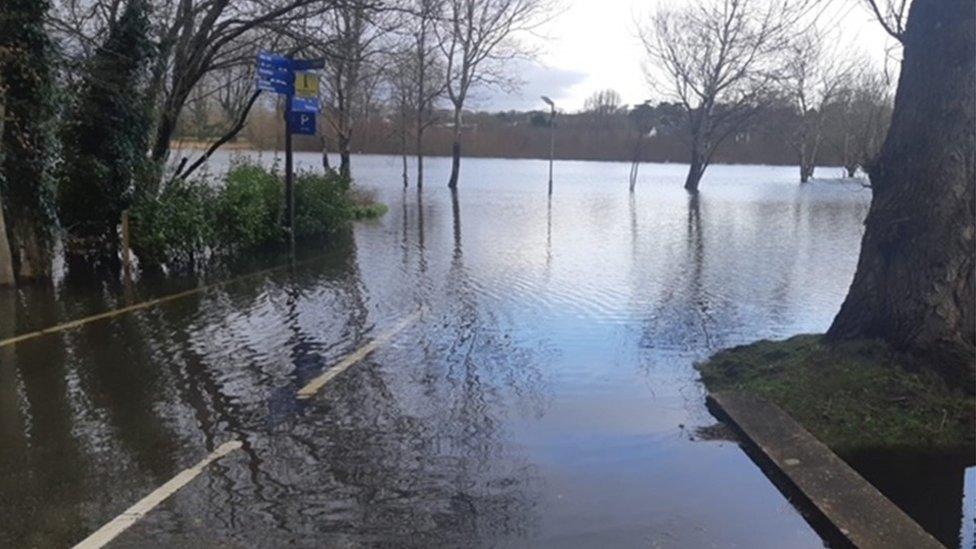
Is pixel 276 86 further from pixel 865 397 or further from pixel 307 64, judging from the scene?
pixel 865 397

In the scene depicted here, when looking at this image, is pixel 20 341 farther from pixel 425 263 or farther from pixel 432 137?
pixel 432 137

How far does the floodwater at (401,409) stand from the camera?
4.46m

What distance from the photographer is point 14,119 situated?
1046 centimetres

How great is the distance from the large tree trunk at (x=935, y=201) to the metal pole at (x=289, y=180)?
38.6 feet

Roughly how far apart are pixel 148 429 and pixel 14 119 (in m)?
6.56

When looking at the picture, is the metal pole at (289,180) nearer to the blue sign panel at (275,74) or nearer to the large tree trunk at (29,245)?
the blue sign panel at (275,74)

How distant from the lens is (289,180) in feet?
53.5

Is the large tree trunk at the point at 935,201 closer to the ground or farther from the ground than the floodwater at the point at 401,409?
farther from the ground

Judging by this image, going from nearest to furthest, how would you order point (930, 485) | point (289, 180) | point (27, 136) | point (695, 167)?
point (930, 485) < point (27, 136) < point (289, 180) < point (695, 167)

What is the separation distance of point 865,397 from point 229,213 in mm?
11614

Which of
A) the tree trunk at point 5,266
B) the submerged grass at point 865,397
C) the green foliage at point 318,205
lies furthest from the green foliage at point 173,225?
the submerged grass at point 865,397

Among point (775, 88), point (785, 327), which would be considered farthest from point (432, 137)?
point (785, 327)

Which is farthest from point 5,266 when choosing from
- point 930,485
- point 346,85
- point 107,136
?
point 346,85

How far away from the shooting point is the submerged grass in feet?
18.9
